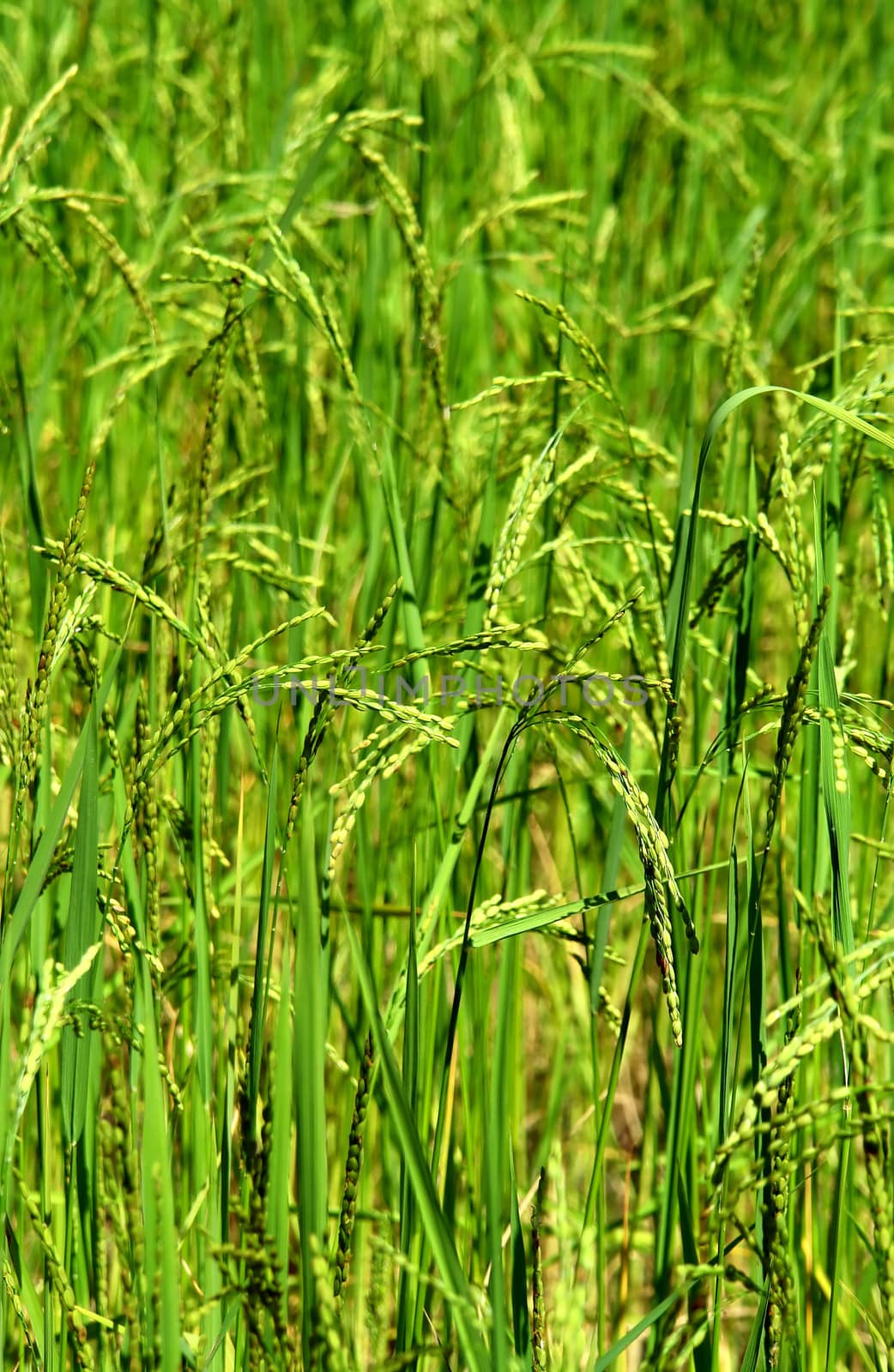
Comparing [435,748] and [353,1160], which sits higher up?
[435,748]

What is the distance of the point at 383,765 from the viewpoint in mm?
1018

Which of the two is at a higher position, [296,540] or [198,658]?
[296,540]

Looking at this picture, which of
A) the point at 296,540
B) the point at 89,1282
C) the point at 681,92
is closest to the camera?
the point at 89,1282

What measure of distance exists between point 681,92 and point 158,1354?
266 cm

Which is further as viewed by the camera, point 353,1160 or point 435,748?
point 435,748

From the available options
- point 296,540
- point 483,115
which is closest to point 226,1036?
point 296,540

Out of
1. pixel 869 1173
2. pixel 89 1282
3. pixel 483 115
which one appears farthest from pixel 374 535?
pixel 483 115

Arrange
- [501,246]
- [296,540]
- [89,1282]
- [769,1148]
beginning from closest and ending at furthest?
[769,1148] → [89,1282] → [296,540] → [501,246]

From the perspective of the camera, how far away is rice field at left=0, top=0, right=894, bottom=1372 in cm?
93

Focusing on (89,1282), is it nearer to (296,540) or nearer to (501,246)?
(296,540)

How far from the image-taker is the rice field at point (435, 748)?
927 millimetres

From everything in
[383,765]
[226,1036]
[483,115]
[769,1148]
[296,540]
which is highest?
[483,115]

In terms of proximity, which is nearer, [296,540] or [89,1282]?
[89,1282]

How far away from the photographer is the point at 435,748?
4.37 ft
